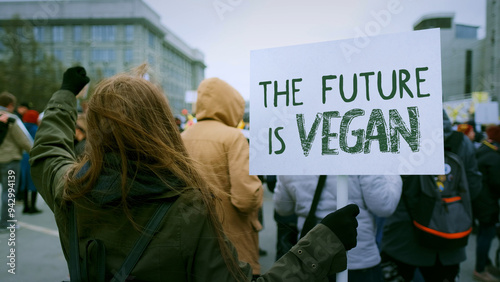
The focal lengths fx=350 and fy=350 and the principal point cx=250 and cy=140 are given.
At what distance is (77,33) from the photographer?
42.7 meters

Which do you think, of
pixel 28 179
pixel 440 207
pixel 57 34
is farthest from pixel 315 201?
pixel 57 34

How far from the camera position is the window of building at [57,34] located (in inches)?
1651

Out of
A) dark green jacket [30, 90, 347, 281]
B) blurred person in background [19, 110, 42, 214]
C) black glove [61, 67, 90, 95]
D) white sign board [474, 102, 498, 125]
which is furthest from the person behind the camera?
white sign board [474, 102, 498, 125]

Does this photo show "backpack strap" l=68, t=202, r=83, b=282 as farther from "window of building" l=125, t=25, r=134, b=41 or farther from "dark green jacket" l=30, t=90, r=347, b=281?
"window of building" l=125, t=25, r=134, b=41

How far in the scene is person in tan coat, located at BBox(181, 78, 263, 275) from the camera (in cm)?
209

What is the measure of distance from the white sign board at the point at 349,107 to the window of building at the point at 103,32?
1952 inches

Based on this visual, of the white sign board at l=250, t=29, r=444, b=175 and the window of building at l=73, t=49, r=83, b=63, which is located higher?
the window of building at l=73, t=49, r=83, b=63

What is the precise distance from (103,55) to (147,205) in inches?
2024

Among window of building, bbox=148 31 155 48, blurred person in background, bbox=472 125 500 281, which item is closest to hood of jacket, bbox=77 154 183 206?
blurred person in background, bbox=472 125 500 281

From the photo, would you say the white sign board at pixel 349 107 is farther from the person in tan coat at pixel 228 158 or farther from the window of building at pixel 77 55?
the window of building at pixel 77 55

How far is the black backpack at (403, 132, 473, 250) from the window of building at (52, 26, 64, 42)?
47.9 m

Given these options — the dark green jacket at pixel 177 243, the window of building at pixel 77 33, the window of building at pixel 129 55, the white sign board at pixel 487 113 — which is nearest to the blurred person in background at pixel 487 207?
the dark green jacket at pixel 177 243

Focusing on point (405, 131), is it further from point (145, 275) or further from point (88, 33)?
point (88, 33)

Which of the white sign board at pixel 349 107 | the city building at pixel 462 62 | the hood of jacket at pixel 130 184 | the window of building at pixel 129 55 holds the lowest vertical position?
the hood of jacket at pixel 130 184
